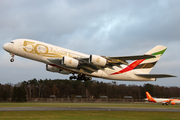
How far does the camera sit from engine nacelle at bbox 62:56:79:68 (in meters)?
29.3

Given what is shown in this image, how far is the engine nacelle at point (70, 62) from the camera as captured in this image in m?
29.3

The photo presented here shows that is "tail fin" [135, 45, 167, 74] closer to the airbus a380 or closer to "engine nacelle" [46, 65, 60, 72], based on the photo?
the airbus a380

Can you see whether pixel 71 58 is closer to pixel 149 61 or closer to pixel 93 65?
pixel 93 65

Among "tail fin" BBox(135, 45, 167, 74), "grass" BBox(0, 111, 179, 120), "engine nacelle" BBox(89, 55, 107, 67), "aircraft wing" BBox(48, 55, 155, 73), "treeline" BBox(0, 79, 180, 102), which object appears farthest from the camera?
"treeline" BBox(0, 79, 180, 102)

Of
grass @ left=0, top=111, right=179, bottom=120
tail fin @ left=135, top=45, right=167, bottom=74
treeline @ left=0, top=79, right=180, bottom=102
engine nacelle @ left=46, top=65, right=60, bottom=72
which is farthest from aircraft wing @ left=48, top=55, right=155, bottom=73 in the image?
treeline @ left=0, top=79, right=180, bottom=102

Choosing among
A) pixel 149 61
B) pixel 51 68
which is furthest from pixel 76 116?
pixel 149 61

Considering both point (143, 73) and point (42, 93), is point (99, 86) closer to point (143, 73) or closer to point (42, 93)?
point (42, 93)

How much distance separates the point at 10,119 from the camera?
69.1 feet

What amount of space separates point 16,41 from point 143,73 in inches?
884

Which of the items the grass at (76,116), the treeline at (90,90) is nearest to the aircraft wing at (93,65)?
the grass at (76,116)

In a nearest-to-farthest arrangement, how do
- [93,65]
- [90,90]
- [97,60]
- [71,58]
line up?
1. [97,60]
2. [71,58]
3. [93,65]
4. [90,90]

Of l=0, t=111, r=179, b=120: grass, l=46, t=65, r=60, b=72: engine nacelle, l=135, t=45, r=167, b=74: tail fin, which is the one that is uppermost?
l=135, t=45, r=167, b=74: tail fin

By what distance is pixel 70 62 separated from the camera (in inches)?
1161

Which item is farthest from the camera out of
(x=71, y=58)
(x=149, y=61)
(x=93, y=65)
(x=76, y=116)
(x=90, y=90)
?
(x=90, y=90)
